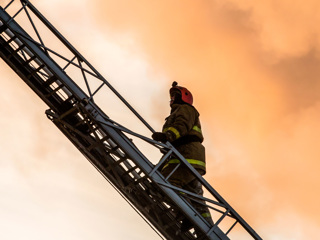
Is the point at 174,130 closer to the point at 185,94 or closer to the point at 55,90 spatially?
the point at 185,94

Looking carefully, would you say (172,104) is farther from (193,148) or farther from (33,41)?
(33,41)

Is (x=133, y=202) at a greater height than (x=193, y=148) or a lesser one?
lesser

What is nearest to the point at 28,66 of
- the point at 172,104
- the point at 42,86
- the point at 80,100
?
the point at 42,86

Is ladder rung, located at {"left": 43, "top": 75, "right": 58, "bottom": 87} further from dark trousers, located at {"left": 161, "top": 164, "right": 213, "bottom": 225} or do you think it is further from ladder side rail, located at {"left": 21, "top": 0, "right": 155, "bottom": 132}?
dark trousers, located at {"left": 161, "top": 164, "right": 213, "bottom": 225}

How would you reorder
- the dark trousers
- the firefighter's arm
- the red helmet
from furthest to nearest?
the red helmet < the dark trousers < the firefighter's arm

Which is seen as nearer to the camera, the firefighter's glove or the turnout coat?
the firefighter's glove

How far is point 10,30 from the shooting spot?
389 inches

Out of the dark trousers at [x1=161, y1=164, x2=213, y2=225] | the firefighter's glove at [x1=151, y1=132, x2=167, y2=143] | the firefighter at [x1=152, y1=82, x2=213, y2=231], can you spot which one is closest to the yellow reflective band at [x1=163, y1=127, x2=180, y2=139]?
the firefighter at [x1=152, y1=82, x2=213, y2=231]

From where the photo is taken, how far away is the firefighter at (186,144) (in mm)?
10094

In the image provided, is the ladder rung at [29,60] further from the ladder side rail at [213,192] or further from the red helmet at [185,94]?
the red helmet at [185,94]

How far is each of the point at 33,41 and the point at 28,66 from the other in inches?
23.6

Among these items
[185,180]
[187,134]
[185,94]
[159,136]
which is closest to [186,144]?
[187,134]

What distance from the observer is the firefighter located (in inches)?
397

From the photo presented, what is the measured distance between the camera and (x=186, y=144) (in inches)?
410
